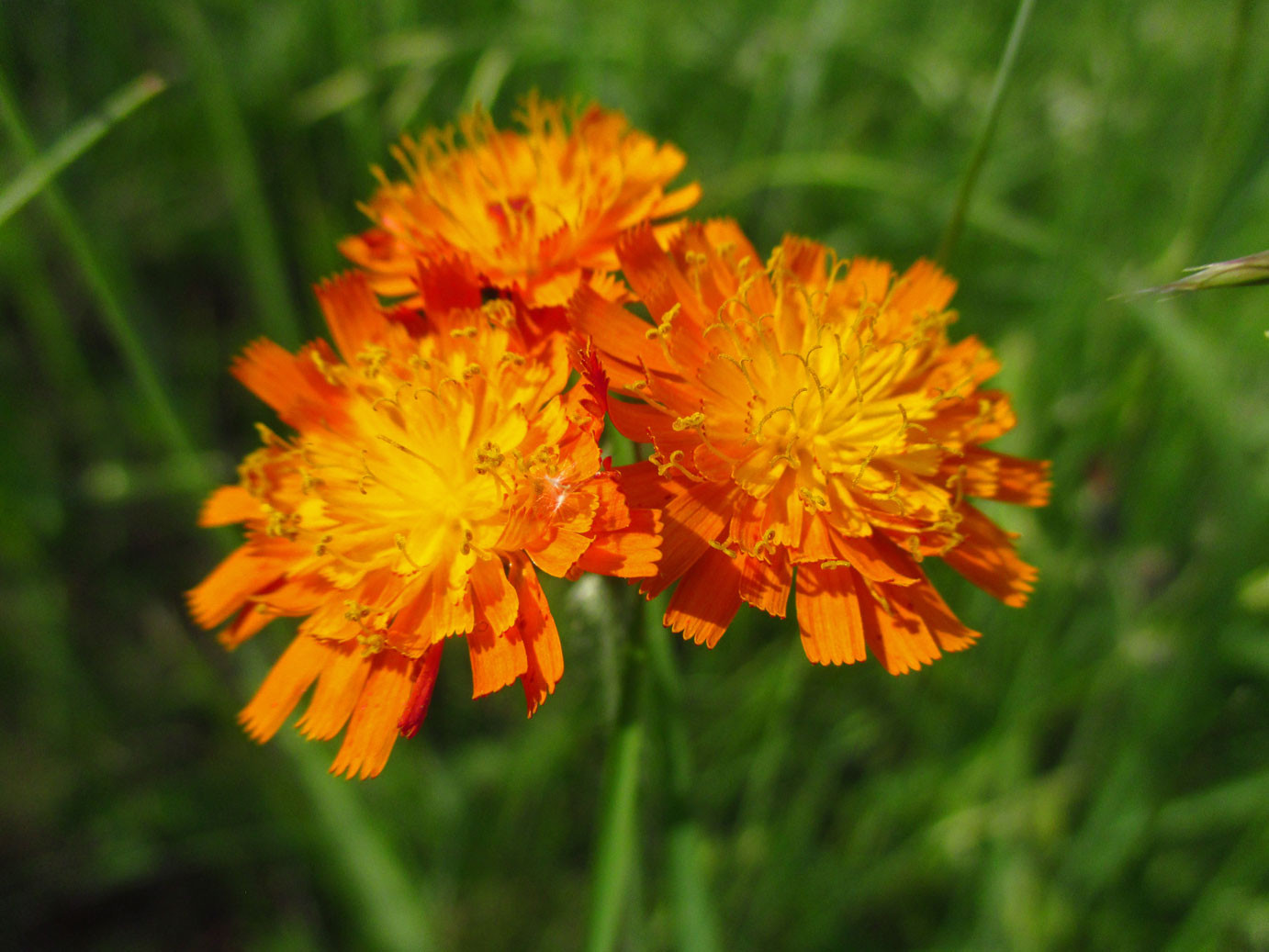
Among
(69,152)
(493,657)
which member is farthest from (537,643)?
(69,152)

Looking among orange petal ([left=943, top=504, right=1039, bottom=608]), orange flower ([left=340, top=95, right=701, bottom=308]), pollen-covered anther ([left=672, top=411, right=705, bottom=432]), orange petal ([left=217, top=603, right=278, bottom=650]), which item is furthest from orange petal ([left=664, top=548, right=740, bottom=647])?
orange petal ([left=217, top=603, right=278, bottom=650])

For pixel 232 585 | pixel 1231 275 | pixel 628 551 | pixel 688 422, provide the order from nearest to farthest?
pixel 1231 275 → pixel 628 551 → pixel 688 422 → pixel 232 585

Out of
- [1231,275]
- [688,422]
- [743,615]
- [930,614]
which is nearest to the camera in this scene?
[1231,275]

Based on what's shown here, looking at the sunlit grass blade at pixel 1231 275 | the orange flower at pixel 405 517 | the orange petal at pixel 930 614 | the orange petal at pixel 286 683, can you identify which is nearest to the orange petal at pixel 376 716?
the orange flower at pixel 405 517

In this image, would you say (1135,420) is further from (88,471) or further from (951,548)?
(88,471)

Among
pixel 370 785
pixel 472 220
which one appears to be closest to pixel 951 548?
pixel 472 220

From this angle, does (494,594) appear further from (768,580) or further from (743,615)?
(743,615)
